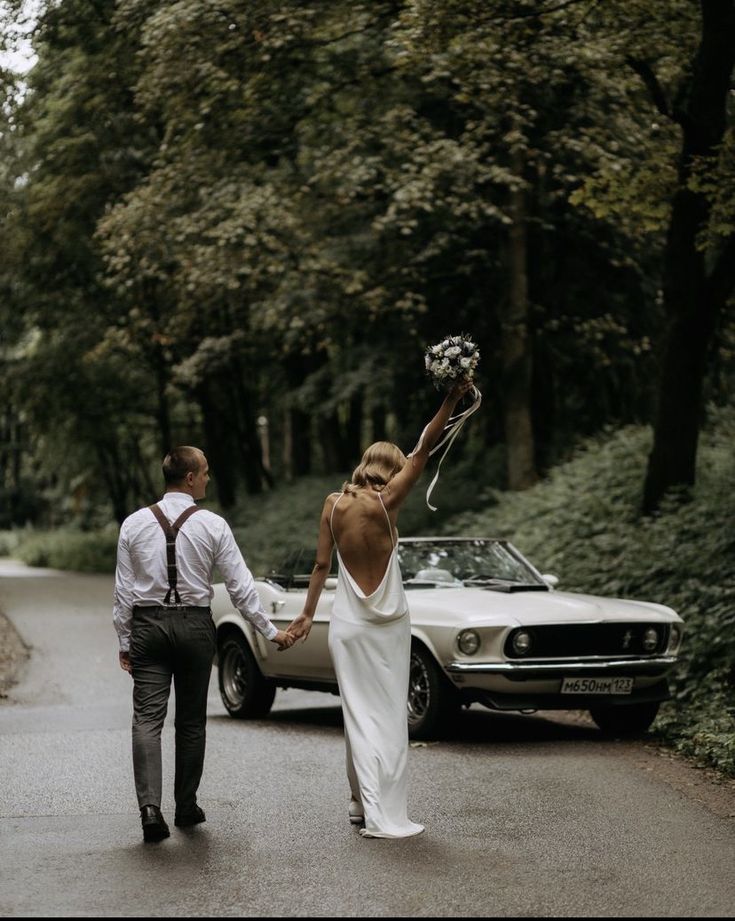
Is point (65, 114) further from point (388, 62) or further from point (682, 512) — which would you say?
point (682, 512)

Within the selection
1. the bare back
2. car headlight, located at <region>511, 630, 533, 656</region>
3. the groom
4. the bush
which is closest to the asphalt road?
the groom

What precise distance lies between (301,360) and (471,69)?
1758 cm

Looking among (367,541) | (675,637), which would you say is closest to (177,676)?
(367,541)

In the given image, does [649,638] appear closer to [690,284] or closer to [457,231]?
[690,284]

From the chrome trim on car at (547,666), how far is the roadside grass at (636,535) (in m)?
0.62

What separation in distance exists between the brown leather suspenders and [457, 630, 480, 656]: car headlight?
3.41m

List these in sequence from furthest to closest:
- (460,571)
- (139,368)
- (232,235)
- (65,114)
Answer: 1. (139,368)
2. (65,114)
3. (232,235)
4. (460,571)

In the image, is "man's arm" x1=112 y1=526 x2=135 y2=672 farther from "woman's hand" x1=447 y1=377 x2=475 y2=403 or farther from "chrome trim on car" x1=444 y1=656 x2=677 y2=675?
"chrome trim on car" x1=444 y1=656 x2=677 y2=675

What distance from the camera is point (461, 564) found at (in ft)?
38.9

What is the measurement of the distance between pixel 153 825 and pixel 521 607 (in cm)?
431

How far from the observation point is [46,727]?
1179 centimetres

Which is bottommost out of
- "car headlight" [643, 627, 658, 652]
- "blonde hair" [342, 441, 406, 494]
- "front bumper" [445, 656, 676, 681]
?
"front bumper" [445, 656, 676, 681]

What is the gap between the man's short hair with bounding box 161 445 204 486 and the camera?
7.53 metres

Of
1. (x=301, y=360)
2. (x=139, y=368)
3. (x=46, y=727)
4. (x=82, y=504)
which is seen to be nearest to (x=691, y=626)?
(x=46, y=727)
